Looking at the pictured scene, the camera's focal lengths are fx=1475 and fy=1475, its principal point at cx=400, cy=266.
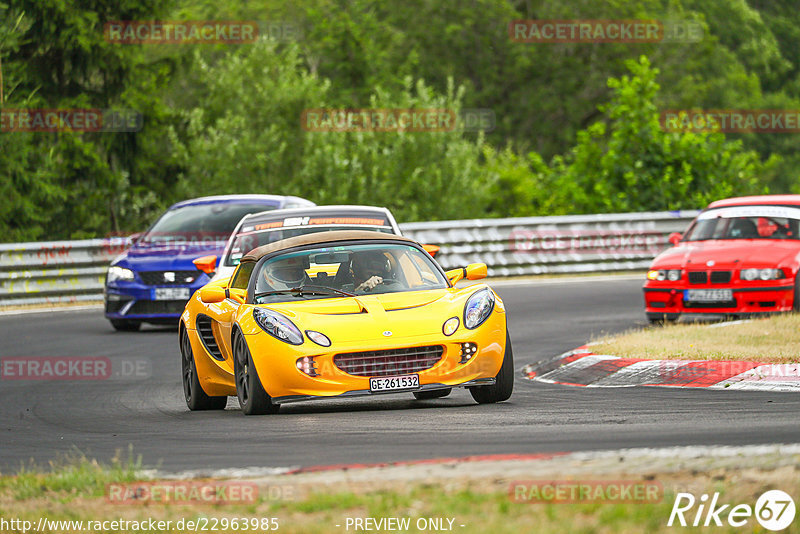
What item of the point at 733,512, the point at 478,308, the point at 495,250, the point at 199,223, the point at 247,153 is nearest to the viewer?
the point at 733,512

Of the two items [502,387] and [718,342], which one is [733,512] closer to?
[502,387]

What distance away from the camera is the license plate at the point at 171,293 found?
18.9 meters

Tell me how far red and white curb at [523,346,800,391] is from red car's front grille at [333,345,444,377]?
2561 mm

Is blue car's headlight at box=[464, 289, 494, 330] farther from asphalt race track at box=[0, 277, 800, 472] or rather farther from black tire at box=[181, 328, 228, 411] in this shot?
black tire at box=[181, 328, 228, 411]

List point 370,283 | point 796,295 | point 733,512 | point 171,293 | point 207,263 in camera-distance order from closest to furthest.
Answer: point 733,512 → point 370,283 → point 207,263 → point 796,295 → point 171,293

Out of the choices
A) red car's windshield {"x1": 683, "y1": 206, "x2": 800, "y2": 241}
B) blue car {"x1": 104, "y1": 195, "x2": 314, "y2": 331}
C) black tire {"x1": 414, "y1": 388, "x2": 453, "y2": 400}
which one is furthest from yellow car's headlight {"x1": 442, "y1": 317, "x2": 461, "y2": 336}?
blue car {"x1": 104, "y1": 195, "x2": 314, "y2": 331}

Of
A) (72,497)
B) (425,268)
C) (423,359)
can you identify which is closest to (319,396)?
(423,359)

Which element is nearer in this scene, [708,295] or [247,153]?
[708,295]

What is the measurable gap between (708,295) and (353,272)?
23.3 feet

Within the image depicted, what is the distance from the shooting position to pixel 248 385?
10.5 metres

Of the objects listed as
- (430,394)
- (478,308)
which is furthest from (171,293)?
(478,308)

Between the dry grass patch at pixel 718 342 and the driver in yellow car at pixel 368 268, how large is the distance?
2950 mm

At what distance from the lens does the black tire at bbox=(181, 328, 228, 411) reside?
11.7 m

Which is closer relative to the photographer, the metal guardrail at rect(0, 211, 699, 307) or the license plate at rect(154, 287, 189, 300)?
the license plate at rect(154, 287, 189, 300)
